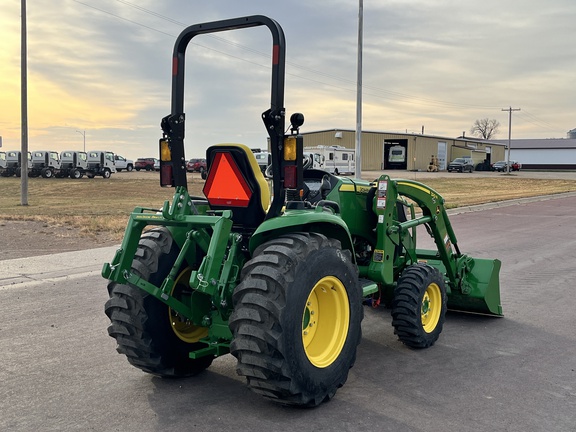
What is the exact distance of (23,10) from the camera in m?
22.0

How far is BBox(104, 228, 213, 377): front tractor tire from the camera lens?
4.41m

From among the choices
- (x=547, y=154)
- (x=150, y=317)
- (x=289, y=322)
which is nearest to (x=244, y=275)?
(x=289, y=322)

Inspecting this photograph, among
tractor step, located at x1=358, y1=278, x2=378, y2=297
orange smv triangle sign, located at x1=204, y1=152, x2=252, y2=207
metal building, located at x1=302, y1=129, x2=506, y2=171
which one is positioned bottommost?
tractor step, located at x1=358, y1=278, x2=378, y2=297

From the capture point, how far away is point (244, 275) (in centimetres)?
396

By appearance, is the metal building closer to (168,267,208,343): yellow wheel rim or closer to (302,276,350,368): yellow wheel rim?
(168,267,208,343): yellow wheel rim

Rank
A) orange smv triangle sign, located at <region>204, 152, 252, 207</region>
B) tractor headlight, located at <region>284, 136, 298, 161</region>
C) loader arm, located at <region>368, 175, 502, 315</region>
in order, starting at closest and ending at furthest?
1. tractor headlight, located at <region>284, 136, 298, 161</region>
2. orange smv triangle sign, located at <region>204, 152, 252, 207</region>
3. loader arm, located at <region>368, 175, 502, 315</region>

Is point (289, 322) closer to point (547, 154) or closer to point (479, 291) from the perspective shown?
point (479, 291)

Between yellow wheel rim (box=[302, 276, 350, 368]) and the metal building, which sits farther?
the metal building

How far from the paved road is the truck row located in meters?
40.8

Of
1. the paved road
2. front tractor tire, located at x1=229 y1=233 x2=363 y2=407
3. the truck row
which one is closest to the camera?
front tractor tire, located at x1=229 y1=233 x2=363 y2=407

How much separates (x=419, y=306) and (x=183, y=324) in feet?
7.20

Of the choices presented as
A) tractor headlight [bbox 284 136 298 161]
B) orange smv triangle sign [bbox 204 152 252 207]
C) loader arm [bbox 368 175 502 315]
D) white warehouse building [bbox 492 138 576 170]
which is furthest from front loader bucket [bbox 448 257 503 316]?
white warehouse building [bbox 492 138 576 170]

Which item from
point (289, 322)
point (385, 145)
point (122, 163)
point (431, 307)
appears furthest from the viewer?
point (385, 145)

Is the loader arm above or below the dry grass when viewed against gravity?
above
